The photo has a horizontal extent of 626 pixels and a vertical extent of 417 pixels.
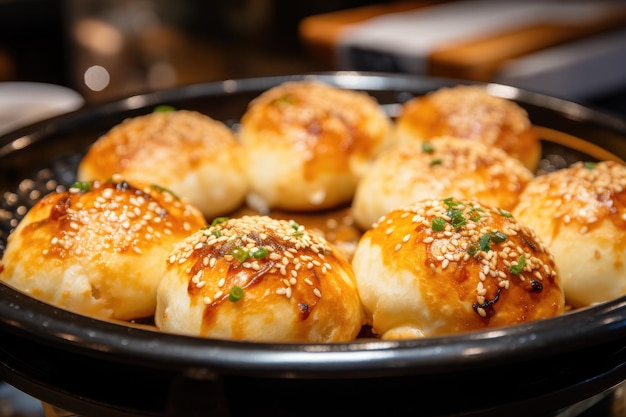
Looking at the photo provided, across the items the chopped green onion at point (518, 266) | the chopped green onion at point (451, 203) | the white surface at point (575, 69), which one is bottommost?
the white surface at point (575, 69)

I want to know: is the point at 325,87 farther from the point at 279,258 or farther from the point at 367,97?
the point at 279,258

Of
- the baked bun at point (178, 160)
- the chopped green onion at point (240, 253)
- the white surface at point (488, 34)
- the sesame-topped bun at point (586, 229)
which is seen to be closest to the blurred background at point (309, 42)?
the white surface at point (488, 34)

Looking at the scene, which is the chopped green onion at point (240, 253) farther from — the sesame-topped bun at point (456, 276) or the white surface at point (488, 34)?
the white surface at point (488, 34)

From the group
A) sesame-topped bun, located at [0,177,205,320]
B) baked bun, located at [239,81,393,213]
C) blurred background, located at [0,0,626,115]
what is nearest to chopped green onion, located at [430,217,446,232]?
sesame-topped bun, located at [0,177,205,320]

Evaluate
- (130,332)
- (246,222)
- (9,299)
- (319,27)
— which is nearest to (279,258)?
(246,222)

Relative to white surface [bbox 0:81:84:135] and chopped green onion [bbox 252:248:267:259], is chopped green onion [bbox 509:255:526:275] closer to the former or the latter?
chopped green onion [bbox 252:248:267:259]
